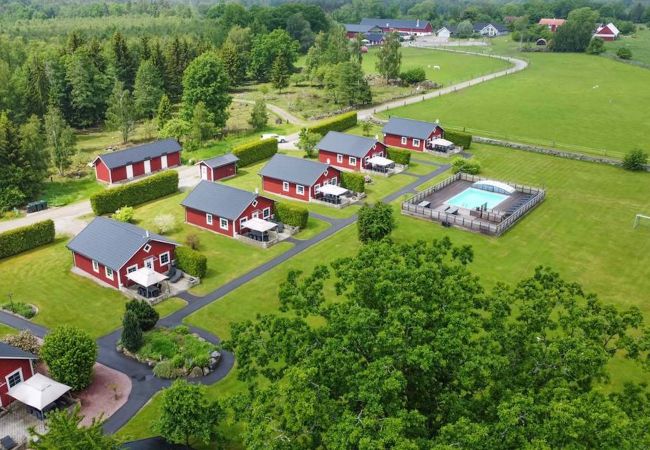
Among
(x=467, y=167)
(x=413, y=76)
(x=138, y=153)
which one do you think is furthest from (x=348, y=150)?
(x=413, y=76)

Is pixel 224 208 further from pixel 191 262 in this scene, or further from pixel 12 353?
pixel 12 353

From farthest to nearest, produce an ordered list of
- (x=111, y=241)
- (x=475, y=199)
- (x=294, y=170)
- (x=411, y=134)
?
(x=411, y=134) < (x=294, y=170) < (x=475, y=199) < (x=111, y=241)

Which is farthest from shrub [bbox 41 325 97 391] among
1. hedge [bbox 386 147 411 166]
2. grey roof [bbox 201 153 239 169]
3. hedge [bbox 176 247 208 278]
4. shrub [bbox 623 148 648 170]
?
shrub [bbox 623 148 648 170]

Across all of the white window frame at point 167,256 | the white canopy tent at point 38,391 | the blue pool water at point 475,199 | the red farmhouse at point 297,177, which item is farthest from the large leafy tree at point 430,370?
the red farmhouse at point 297,177

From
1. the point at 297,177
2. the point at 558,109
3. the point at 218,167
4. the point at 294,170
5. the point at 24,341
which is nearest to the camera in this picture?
the point at 24,341

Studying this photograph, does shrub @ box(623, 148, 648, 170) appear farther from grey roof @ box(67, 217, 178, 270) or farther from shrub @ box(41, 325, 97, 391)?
shrub @ box(41, 325, 97, 391)

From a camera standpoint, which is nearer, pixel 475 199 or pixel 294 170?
pixel 475 199

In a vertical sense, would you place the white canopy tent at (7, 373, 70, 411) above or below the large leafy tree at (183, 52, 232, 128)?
below

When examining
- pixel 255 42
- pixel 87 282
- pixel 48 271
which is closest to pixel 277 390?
pixel 87 282
